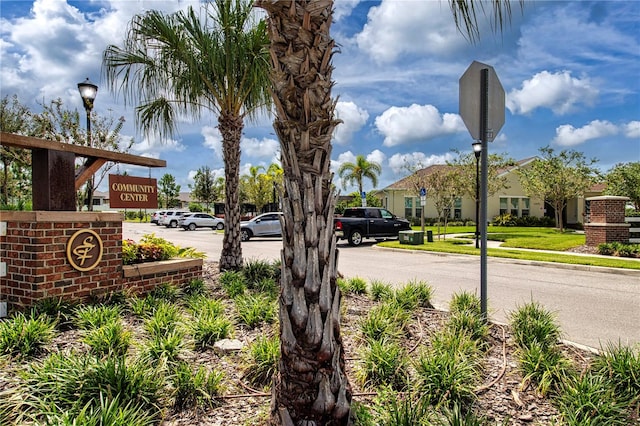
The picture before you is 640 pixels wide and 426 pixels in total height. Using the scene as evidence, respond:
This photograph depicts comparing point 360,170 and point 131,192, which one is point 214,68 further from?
point 360,170

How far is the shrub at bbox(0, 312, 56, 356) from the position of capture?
138 inches

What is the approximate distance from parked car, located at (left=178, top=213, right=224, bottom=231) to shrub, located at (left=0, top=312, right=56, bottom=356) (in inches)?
1244

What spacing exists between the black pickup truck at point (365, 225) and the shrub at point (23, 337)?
14.6 m

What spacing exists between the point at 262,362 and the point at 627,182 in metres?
32.5

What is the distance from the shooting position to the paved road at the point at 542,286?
5.59 metres

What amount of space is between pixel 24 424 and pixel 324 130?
2580 millimetres

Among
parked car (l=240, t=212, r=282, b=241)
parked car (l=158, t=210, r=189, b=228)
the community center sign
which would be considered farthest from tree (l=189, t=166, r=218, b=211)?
the community center sign

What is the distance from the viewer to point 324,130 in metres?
2.51

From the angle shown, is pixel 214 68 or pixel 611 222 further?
pixel 611 222

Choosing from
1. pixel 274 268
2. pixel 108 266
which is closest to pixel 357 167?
pixel 274 268

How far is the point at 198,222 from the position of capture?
35.7 m

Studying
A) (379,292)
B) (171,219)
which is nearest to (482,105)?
(379,292)

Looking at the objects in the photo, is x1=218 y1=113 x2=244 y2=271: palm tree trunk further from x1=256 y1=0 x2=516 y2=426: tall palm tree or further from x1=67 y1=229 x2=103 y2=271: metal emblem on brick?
x1=256 y1=0 x2=516 y2=426: tall palm tree

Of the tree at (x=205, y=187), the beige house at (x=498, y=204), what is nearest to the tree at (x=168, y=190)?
the tree at (x=205, y=187)
